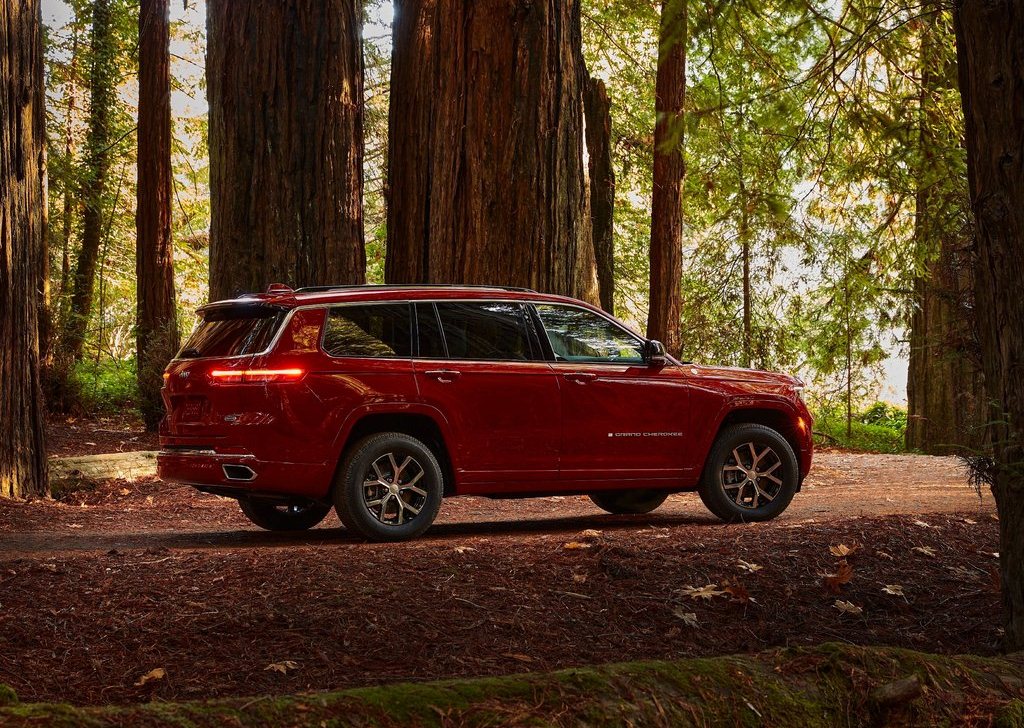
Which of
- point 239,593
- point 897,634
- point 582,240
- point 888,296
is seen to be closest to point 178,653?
point 239,593

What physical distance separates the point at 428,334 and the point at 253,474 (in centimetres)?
169

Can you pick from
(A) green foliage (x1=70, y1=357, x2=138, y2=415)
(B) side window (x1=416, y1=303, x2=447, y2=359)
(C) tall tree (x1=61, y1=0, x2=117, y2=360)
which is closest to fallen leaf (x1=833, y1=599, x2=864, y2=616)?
(B) side window (x1=416, y1=303, x2=447, y2=359)

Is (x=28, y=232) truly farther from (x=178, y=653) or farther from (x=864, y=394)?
(x=864, y=394)

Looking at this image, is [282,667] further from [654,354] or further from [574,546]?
[654,354]

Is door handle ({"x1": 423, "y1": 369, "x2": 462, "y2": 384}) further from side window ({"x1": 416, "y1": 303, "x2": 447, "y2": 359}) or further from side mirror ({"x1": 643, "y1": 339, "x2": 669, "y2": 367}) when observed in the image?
side mirror ({"x1": 643, "y1": 339, "x2": 669, "y2": 367})

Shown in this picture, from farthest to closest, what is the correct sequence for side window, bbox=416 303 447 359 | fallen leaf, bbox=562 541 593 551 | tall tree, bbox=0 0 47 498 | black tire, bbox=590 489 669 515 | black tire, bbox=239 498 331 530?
black tire, bbox=590 489 669 515
tall tree, bbox=0 0 47 498
black tire, bbox=239 498 331 530
side window, bbox=416 303 447 359
fallen leaf, bbox=562 541 593 551

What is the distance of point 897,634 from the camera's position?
20.2ft

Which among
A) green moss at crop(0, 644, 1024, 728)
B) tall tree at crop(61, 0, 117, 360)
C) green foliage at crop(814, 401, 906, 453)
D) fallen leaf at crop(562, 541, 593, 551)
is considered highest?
tall tree at crop(61, 0, 117, 360)

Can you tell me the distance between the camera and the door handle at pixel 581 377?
9000 mm

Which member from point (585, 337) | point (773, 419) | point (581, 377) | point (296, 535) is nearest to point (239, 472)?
point (296, 535)

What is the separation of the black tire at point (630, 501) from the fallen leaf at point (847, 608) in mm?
3766

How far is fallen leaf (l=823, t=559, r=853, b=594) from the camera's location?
669 centimetres

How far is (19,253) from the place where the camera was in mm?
9992

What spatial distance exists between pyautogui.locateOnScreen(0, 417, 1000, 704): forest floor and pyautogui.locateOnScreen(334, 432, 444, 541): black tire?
19 centimetres
